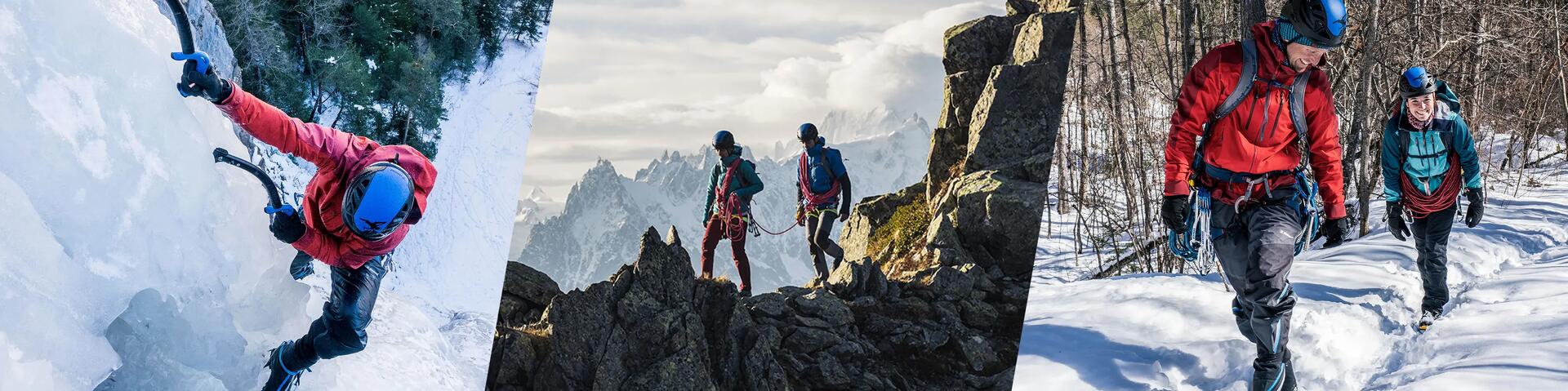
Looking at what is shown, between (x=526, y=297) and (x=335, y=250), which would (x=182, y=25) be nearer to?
(x=335, y=250)

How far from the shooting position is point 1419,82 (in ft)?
10.8

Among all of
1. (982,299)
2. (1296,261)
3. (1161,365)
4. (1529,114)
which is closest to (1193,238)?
(1296,261)

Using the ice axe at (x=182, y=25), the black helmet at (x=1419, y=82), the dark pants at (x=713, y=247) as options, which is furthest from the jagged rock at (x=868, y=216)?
the ice axe at (x=182, y=25)

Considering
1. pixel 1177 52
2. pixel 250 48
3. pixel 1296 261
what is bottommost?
pixel 1296 261

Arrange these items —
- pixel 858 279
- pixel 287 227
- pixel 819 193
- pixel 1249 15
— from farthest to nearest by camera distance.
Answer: pixel 858 279
pixel 819 193
pixel 1249 15
pixel 287 227

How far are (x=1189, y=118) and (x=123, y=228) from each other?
4384 mm

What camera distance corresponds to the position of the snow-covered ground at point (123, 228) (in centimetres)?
356

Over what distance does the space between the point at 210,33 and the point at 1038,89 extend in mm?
4105

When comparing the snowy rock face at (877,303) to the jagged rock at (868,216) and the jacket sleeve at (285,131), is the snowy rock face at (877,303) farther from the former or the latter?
the jacket sleeve at (285,131)

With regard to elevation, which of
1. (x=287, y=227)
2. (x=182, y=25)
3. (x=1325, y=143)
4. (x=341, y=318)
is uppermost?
(x=182, y=25)

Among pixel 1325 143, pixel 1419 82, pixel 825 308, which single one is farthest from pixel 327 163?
pixel 1419 82

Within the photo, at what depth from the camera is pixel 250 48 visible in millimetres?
4312

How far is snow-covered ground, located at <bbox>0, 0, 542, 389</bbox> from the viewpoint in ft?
11.7

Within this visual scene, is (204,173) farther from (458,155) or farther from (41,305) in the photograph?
(458,155)
